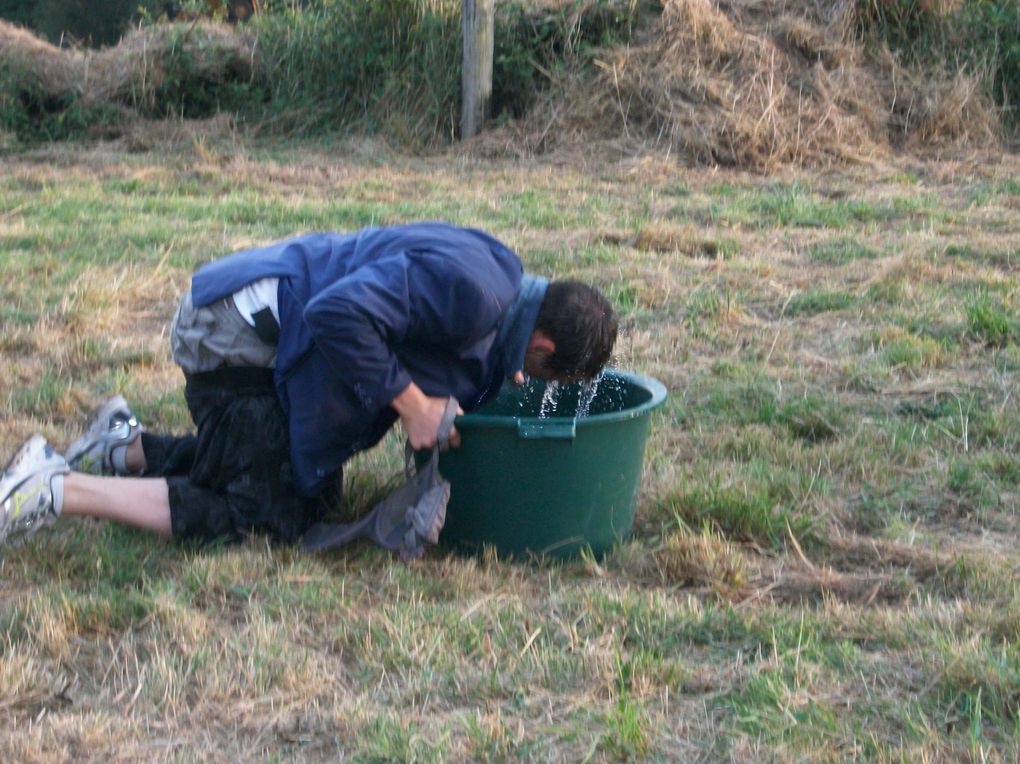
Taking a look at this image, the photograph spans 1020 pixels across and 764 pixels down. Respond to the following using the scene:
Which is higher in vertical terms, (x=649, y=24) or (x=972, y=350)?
(x=649, y=24)

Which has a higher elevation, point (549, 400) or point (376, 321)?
point (376, 321)

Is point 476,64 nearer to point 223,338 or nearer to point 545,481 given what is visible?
point 223,338

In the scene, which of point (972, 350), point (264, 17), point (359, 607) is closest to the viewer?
point (359, 607)

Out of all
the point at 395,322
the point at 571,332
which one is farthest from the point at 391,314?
the point at 571,332

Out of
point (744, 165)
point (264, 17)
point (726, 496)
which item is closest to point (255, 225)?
point (744, 165)

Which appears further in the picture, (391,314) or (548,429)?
(548,429)

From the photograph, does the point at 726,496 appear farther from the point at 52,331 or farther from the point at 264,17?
the point at 264,17

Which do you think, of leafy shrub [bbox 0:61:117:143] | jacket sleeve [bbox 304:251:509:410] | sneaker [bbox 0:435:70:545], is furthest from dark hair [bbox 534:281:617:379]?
leafy shrub [bbox 0:61:117:143]

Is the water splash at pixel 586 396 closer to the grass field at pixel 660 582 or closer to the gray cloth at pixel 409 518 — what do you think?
the grass field at pixel 660 582

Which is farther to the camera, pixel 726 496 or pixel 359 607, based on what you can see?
pixel 726 496

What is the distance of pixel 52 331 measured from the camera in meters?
5.54

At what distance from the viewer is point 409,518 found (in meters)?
3.45

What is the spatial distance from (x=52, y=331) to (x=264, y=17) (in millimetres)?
8084

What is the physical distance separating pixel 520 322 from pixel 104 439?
1570 millimetres
